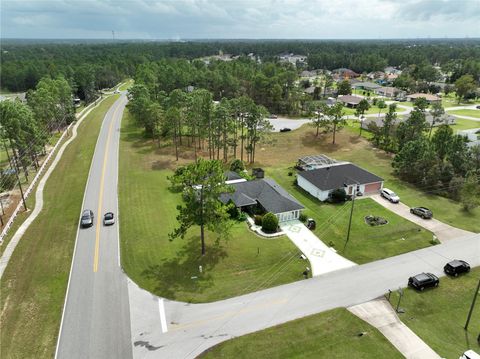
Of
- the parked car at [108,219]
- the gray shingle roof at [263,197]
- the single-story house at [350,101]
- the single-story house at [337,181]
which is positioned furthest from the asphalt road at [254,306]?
the single-story house at [350,101]

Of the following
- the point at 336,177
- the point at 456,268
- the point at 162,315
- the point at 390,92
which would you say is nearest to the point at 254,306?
the point at 162,315

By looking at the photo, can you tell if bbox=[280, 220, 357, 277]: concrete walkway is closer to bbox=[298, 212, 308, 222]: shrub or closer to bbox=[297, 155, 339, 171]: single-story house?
bbox=[298, 212, 308, 222]: shrub

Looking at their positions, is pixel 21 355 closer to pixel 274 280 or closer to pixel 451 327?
pixel 274 280

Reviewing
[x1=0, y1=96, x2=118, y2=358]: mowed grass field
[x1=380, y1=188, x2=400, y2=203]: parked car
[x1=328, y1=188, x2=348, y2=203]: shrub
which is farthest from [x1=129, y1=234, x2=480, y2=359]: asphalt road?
[x1=328, y1=188, x2=348, y2=203]: shrub

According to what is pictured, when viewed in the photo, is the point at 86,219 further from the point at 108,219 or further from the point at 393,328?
the point at 393,328

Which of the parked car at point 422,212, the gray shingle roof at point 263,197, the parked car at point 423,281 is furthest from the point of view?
the parked car at point 422,212

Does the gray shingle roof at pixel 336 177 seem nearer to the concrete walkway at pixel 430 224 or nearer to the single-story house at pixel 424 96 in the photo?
the concrete walkway at pixel 430 224
